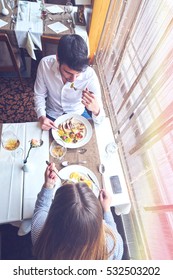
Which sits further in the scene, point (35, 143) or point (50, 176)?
point (35, 143)

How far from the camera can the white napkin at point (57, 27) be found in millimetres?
2207

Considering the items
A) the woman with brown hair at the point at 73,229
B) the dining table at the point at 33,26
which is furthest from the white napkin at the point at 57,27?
the woman with brown hair at the point at 73,229

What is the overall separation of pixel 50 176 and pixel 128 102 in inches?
38.6

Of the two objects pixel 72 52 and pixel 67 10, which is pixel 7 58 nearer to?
pixel 67 10

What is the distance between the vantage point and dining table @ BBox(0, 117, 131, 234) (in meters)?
1.00

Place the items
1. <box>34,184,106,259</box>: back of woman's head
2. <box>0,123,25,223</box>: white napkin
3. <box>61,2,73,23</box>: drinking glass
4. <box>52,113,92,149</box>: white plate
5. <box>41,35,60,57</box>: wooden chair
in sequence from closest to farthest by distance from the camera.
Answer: <box>34,184,106,259</box>: back of woman's head
<box>0,123,25,223</box>: white napkin
<box>52,113,92,149</box>: white plate
<box>41,35,60,57</box>: wooden chair
<box>61,2,73,23</box>: drinking glass

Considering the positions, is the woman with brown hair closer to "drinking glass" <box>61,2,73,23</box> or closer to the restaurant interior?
the restaurant interior

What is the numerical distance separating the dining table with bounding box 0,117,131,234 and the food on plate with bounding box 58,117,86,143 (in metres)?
Result: 0.06

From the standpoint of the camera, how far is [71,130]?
1.28m

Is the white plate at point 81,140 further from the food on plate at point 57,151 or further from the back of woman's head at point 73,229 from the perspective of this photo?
the back of woman's head at point 73,229

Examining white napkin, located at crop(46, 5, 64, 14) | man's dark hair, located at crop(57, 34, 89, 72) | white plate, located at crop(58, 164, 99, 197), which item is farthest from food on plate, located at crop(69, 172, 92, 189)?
white napkin, located at crop(46, 5, 64, 14)

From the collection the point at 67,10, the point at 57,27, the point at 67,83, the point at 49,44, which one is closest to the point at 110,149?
the point at 67,83
